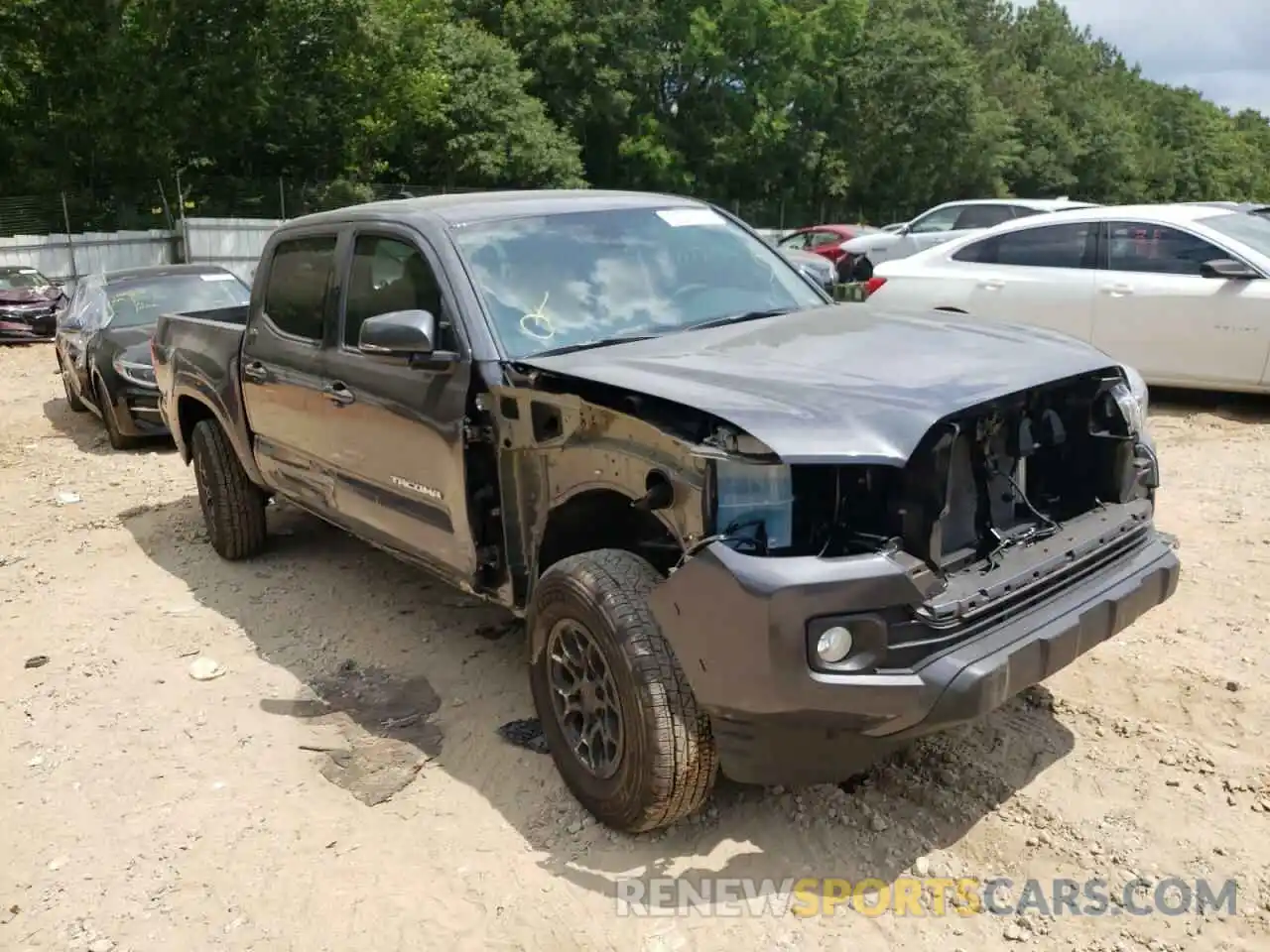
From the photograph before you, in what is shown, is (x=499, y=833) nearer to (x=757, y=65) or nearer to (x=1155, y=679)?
(x=1155, y=679)

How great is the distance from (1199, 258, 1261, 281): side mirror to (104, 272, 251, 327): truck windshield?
7.96 metres

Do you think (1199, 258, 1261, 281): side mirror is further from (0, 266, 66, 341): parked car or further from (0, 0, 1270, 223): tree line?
(0, 0, 1270, 223): tree line

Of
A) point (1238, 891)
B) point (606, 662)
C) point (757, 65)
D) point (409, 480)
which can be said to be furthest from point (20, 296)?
point (757, 65)

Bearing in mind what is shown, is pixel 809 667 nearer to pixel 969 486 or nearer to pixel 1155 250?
pixel 969 486

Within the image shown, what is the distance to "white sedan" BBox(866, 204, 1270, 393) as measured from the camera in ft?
25.7

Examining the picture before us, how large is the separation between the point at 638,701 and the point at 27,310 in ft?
59.4

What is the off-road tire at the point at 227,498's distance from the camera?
6078 mm

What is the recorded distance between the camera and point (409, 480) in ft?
13.7

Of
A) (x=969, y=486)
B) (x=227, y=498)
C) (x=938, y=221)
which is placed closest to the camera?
(x=969, y=486)

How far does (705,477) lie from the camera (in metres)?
2.87

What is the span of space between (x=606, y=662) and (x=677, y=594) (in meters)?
0.40

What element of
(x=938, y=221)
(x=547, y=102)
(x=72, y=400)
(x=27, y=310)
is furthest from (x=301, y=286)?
(x=547, y=102)

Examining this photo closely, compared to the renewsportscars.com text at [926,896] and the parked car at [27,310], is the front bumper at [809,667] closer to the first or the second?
the renewsportscars.com text at [926,896]

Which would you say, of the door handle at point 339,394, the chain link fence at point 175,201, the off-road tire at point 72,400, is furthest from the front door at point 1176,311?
the chain link fence at point 175,201
